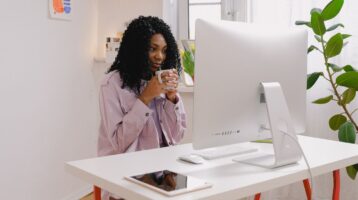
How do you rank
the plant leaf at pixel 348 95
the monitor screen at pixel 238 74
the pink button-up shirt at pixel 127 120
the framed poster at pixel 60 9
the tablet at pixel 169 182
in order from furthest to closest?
the framed poster at pixel 60 9 → the plant leaf at pixel 348 95 → the pink button-up shirt at pixel 127 120 → the monitor screen at pixel 238 74 → the tablet at pixel 169 182

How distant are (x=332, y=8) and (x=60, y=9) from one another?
175cm

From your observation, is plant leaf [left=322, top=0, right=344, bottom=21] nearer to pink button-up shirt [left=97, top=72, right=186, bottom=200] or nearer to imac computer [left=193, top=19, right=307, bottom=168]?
imac computer [left=193, top=19, right=307, bottom=168]

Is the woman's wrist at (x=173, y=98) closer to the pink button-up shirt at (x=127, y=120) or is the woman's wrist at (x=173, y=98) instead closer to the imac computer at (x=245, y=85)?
the pink button-up shirt at (x=127, y=120)

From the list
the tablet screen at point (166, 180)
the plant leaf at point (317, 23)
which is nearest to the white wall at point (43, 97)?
the tablet screen at point (166, 180)

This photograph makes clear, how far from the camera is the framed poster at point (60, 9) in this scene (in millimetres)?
2877

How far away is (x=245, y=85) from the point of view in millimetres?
1410

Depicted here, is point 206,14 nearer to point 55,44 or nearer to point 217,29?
point 55,44

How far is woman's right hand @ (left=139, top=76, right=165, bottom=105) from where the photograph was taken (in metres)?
1.63

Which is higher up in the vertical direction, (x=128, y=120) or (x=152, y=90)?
(x=152, y=90)

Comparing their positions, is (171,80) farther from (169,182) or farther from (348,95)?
(348,95)

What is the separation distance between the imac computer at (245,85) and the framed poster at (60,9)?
5.98 feet

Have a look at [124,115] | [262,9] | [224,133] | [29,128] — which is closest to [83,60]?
[29,128]

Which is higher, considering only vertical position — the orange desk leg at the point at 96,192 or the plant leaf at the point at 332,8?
the plant leaf at the point at 332,8

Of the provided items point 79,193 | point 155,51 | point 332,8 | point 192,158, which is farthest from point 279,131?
point 79,193
